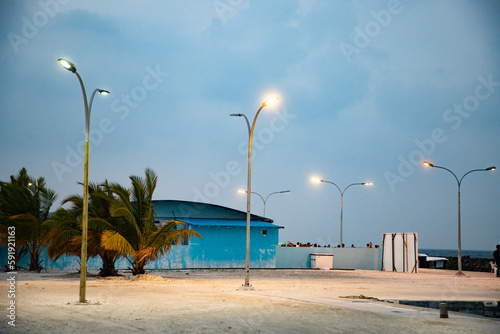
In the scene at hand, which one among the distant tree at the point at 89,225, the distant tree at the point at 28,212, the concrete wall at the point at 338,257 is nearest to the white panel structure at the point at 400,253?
the concrete wall at the point at 338,257

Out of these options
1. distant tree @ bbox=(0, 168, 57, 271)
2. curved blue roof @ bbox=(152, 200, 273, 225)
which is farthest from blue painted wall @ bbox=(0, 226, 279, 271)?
distant tree @ bbox=(0, 168, 57, 271)

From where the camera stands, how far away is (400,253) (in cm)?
3947

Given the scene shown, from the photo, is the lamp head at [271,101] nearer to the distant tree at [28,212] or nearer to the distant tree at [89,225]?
the distant tree at [89,225]

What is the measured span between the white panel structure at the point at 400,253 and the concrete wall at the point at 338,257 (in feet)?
4.22

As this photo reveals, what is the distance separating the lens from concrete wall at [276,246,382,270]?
136ft

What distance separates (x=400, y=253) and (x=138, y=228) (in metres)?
22.8

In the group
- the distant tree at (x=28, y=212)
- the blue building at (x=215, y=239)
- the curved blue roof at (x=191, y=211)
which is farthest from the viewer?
the curved blue roof at (x=191, y=211)

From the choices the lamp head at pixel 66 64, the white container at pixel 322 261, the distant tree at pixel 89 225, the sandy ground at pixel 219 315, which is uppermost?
the lamp head at pixel 66 64

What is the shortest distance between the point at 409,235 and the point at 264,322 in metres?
30.1

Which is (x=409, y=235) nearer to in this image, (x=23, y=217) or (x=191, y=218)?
(x=191, y=218)

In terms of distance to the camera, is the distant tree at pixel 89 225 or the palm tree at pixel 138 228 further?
the distant tree at pixel 89 225

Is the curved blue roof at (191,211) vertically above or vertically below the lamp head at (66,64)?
below

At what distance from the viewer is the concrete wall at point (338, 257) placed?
4141 cm

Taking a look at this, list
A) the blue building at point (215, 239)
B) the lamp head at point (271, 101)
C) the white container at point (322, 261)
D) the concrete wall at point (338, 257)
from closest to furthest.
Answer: the lamp head at point (271, 101) < the blue building at point (215, 239) < the white container at point (322, 261) < the concrete wall at point (338, 257)
